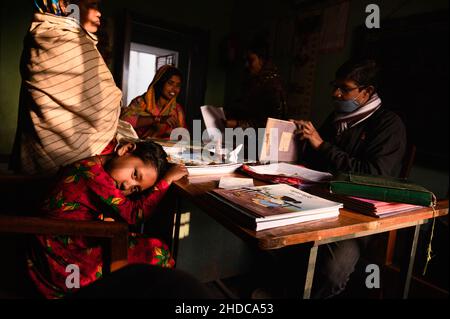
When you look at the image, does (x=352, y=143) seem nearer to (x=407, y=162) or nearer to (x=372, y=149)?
(x=372, y=149)

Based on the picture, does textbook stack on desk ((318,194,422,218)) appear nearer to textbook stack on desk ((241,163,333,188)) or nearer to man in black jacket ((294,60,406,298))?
textbook stack on desk ((241,163,333,188))

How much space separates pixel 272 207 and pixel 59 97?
1154 mm

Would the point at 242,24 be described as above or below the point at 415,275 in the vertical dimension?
above

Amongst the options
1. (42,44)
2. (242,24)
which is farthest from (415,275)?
(242,24)

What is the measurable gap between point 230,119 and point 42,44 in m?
1.30

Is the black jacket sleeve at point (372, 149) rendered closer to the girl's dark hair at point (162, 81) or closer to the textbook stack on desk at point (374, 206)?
the textbook stack on desk at point (374, 206)

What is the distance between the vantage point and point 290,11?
3.95 m

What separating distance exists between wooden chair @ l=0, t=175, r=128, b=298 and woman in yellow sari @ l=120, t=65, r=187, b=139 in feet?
5.25

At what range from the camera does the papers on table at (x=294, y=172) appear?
1.37 m

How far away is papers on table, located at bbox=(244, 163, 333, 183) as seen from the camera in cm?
137

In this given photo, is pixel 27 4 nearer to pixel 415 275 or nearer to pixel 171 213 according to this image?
pixel 171 213

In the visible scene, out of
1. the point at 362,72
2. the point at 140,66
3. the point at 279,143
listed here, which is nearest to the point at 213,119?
the point at 279,143

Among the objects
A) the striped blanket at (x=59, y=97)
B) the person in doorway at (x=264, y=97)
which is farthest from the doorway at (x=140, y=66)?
the striped blanket at (x=59, y=97)

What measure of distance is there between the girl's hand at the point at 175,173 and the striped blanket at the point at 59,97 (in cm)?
55
